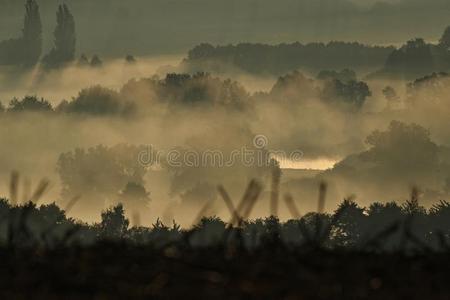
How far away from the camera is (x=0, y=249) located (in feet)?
57.4

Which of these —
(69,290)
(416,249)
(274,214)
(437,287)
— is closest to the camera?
(69,290)

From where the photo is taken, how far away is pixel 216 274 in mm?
14477

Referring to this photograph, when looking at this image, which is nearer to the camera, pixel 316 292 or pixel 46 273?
pixel 316 292

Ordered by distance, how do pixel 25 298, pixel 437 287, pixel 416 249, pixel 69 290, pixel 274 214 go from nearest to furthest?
pixel 25 298 < pixel 69 290 < pixel 437 287 < pixel 274 214 < pixel 416 249

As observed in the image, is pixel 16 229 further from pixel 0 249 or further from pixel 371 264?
pixel 371 264

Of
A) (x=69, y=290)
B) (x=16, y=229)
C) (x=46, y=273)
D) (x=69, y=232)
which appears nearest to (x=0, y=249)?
(x=16, y=229)

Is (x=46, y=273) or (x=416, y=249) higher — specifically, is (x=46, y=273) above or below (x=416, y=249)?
below

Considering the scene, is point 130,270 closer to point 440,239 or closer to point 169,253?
point 169,253

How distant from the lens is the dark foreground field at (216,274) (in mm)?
13219

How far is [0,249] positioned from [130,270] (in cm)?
308

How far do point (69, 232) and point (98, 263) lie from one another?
2.49ft

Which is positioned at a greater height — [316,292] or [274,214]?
[274,214]

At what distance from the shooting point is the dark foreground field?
13.2 m

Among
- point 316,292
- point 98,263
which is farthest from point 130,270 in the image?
point 316,292
